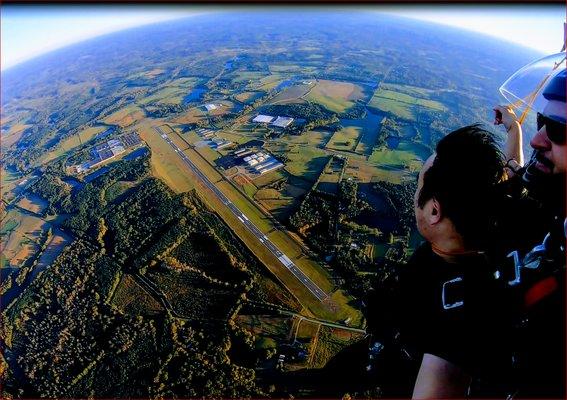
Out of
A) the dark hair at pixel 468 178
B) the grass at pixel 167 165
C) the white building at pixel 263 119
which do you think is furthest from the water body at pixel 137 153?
the dark hair at pixel 468 178

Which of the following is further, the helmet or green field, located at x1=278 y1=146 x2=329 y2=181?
green field, located at x1=278 y1=146 x2=329 y2=181

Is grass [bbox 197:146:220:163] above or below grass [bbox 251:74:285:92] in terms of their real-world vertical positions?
above

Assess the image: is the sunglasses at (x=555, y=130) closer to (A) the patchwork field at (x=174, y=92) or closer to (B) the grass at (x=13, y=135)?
(A) the patchwork field at (x=174, y=92)

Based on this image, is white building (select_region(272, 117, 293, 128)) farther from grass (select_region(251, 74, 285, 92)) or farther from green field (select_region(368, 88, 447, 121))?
grass (select_region(251, 74, 285, 92))

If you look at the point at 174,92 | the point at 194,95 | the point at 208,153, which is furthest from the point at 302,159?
the point at 174,92

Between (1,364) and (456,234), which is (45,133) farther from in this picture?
(456,234)

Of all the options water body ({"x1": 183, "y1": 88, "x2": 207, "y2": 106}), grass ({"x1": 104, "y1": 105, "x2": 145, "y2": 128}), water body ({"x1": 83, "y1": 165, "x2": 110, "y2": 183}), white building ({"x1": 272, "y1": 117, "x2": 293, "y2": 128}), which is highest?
white building ({"x1": 272, "y1": 117, "x2": 293, "y2": 128})

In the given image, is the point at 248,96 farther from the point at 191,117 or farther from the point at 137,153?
the point at 137,153

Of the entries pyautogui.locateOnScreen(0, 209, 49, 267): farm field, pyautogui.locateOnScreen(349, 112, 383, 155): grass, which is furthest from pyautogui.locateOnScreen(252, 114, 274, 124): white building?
pyautogui.locateOnScreen(0, 209, 49, 267): farm field
